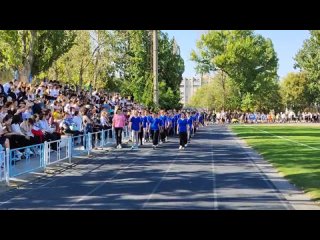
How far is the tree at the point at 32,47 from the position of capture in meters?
41.9

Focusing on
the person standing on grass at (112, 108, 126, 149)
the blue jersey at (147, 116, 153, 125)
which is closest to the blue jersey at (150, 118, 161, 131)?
the blue jersey at (147, 116, 153, 125)

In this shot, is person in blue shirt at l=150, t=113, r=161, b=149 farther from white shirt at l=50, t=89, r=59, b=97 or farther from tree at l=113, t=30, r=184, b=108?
tree at l=113, t=30, r=184, b=108

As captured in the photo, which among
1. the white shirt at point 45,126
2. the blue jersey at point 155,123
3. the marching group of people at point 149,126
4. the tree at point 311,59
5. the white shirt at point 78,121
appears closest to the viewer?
the white shirt at point 45,126

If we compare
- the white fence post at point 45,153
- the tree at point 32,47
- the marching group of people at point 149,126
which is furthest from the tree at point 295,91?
the white fence post at point 45,153

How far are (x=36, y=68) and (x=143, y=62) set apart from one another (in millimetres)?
16900

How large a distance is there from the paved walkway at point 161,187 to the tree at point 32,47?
21.8 m

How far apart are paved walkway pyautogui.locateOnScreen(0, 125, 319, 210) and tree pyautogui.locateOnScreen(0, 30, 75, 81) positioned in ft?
71.5

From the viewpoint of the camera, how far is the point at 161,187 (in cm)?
1525

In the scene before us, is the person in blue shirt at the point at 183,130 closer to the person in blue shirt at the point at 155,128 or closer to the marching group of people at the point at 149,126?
the marching group of people at the point at 149,126

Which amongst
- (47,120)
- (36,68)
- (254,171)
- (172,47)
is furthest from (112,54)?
(254,171)

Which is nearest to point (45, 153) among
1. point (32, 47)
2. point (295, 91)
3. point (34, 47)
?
point (32, 47)

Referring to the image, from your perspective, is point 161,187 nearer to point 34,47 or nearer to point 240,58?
point 34,47

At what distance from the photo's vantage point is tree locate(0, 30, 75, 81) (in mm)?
41938
